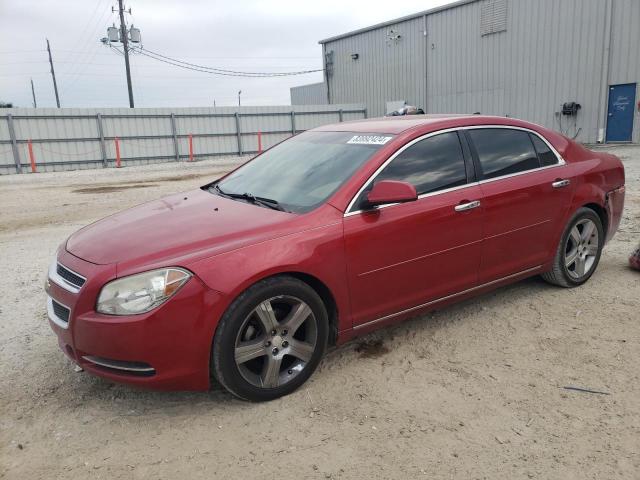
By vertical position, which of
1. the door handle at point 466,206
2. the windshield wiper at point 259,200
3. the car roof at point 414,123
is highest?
the car roof at point 414,123

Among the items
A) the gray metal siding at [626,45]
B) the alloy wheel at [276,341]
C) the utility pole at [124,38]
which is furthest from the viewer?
the utility pole at [124,38]

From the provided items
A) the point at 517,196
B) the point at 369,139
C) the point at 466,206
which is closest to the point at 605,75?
the point at 517,196

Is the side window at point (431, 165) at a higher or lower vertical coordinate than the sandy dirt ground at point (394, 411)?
higher

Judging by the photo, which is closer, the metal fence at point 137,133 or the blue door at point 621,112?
the blue door at point 621,112

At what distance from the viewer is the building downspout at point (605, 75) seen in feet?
62.3

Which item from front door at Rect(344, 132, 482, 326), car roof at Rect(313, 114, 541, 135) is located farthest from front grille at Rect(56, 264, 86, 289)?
car roof at Rect(313, 114, 541, 135)

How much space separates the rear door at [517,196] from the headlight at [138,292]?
2.27 metres

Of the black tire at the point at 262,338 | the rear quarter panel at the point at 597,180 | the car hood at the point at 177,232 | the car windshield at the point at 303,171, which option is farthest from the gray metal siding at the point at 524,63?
the black tire at the point at 262,338

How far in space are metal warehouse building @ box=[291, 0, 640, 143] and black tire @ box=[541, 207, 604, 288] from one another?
57.6 ft

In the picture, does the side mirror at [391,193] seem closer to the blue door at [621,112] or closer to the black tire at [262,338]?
the black tire at [262,338]

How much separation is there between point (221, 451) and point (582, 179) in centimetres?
362

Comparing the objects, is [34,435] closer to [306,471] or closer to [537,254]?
[306,471]

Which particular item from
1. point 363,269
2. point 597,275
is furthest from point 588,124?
point 363,269

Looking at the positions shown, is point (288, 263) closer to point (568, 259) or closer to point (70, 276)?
point (70, 276)
